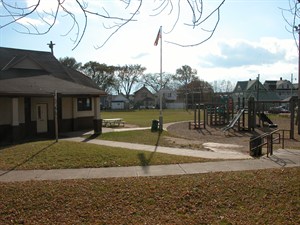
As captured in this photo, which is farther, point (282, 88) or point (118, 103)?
point (118, 103)

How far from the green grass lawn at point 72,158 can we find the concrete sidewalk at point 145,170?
57cm

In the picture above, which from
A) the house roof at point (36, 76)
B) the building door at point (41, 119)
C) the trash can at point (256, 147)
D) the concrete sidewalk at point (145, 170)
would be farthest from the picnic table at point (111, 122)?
the concrete sidewalk at point (145, 170)

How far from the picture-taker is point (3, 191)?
22.9ft

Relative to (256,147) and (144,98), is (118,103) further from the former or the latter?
(256,147)

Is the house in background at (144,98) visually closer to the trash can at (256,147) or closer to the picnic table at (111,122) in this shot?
the picnic table at (111,122)

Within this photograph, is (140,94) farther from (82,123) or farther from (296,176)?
(296,176)

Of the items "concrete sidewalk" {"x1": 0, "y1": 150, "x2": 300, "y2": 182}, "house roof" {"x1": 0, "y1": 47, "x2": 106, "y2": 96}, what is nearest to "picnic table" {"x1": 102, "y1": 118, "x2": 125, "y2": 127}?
"house roof" {"x1": 0, "y1": 47, "x2": 106, "y2": 96}

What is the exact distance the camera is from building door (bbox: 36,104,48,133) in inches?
860

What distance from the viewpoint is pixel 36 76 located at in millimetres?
23625

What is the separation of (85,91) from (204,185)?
1627cm

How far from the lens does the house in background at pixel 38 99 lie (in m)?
18.9

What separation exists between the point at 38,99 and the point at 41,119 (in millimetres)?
1341

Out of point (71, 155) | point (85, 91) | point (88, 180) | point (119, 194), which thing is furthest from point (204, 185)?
point (85, 91)

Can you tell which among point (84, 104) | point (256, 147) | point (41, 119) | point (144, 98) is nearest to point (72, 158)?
point (256, 147)
